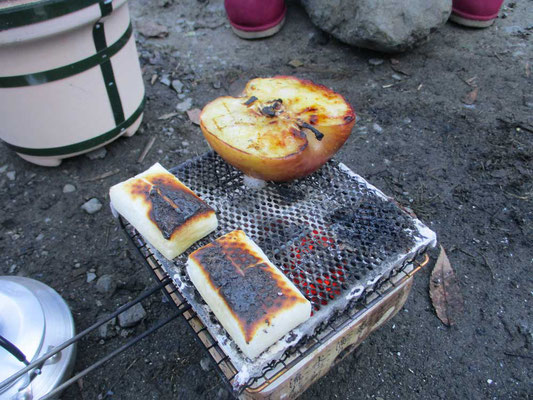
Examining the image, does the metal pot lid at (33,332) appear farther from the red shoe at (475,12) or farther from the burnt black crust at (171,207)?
the red shoe at (475,12)

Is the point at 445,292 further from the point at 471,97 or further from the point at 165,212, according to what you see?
the point at 471,97

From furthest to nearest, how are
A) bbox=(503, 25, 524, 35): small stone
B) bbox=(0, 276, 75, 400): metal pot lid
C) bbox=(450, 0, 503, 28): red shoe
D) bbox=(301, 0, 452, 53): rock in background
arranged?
bbox=(503, 25, 524, 35): small stone, bbox=(450, 0, 503, 28): red shoe, bbox=(301, 0, 452, 53): rock in background, bbox=(0, 276, 75, 400): metal pot lid

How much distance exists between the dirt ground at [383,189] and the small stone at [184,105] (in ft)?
0.22

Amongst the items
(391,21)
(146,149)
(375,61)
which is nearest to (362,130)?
(375,61)

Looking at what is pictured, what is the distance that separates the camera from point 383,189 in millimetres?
3461

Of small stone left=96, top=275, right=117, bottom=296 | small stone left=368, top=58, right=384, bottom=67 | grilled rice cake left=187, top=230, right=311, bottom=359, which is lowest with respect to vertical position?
small stone left=96, top=275, right=117, bottom=296

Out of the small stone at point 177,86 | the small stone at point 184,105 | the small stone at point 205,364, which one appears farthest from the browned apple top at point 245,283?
the small stone at point 177,86

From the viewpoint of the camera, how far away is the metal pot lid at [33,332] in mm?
1827

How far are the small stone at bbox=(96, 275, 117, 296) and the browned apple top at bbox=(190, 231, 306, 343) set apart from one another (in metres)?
1.49

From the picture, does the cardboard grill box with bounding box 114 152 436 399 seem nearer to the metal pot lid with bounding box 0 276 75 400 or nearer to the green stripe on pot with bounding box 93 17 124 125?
the metal pot lid with bounding box 0 276 75 400

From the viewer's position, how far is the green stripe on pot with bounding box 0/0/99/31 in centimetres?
240

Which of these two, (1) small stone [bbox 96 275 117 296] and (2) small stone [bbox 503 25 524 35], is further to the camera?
(2) small stone [bbox 503 25 524 35]

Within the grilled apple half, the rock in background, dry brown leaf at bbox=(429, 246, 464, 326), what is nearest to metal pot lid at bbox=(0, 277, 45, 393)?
the grilled apple half

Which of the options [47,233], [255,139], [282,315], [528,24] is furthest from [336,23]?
[282,315]
